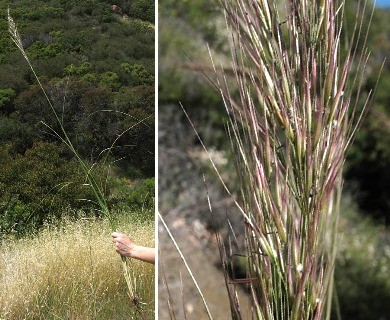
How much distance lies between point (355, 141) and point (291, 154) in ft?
7.63

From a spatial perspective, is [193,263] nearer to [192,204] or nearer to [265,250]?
[192,204]

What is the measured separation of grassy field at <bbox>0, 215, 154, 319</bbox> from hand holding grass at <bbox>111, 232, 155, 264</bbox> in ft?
0.09

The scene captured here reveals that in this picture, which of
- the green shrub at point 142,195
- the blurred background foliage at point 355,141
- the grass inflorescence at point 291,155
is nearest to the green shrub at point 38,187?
the green shrub at point 142,195

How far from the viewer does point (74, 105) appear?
7.44ft

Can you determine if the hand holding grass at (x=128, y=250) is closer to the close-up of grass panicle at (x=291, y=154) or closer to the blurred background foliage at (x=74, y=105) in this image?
the blurred background foliage at (x=74, y=105)

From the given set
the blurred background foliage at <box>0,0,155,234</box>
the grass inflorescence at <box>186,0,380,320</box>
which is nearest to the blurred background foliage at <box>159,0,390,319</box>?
the blurred background foliage at <box>0,0,155,234</box>

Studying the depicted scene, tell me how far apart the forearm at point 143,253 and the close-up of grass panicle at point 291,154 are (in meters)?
1.39

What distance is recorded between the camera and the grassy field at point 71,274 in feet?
6.84

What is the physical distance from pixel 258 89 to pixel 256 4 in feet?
0.30

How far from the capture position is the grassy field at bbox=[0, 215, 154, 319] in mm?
2086

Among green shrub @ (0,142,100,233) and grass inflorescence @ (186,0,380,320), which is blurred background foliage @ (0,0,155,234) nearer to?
green shrub @ (0,142,100,233)

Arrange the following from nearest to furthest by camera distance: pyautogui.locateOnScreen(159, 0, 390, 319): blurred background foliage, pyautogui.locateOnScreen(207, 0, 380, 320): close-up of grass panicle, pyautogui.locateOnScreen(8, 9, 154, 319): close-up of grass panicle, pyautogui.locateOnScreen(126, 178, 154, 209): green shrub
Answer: pyautogui.locateOnScreen(207, 0, 380, 320): close-up of grass panicle, pyautogui.locateOnScreen(8, 9, 154, 319): close-up of grass panicle, pyautogui.locateOnScreen(126, 178, 154, 209): green shrub, pyautogui.locateOnScreen(159, 0, 390, 319): blurred background foliage

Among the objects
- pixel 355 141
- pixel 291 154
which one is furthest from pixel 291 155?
pixel 355 141

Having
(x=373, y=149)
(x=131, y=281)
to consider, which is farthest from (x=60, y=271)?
(x=373, y=149)
